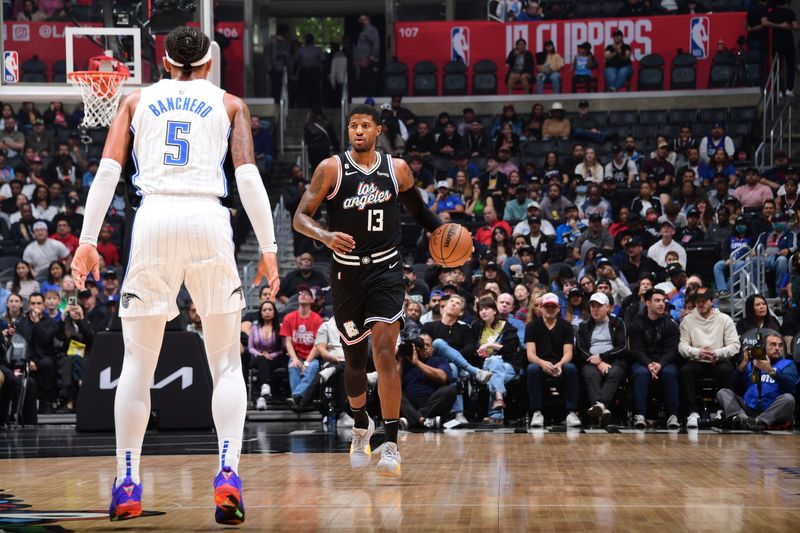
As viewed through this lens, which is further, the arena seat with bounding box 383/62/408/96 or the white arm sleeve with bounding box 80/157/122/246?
the arena seat with bounding box 383/62/408/96

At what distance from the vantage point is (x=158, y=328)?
5109 mm

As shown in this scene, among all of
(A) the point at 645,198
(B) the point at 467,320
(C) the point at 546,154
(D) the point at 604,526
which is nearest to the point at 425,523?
(D) the point at 604,526

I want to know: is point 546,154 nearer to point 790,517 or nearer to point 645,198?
point 645,198

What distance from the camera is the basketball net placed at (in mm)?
11227

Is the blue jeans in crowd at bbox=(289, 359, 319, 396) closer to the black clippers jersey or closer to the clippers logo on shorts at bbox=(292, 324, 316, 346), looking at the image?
the clippers logo on shorts at bbox=(292, 324, 316, 346)

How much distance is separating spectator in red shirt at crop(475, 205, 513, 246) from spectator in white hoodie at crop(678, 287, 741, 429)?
424 centimetres

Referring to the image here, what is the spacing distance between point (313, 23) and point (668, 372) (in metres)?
19.2

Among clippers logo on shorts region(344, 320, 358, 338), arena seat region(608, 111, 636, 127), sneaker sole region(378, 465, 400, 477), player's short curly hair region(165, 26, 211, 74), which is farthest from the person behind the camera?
arena seat region(608, 111, 636, 127)

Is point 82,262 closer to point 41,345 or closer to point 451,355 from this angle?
point 451,355

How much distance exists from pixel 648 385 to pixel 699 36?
13.1m

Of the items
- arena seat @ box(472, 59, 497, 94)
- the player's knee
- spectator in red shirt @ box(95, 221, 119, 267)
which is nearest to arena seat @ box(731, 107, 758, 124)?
arena seat @ box(472, 59, 497, 94)

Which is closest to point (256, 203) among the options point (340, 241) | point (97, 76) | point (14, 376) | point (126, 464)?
point (126, 464)

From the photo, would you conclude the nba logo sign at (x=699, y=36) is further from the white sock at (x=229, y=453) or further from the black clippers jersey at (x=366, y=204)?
the white sock at (x=229, y=453)

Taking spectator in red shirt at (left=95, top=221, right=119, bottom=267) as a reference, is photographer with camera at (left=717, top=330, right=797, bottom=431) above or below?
below
